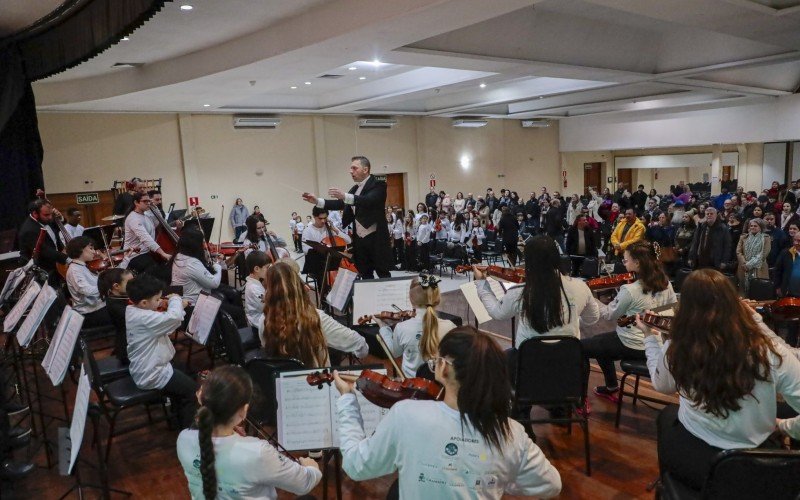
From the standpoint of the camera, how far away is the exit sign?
11867 millimetres

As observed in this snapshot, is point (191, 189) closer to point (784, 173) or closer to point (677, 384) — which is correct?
point (677, 384)

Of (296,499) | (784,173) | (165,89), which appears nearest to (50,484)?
(296,499)

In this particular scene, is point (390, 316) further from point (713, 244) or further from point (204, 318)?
point (713, 244)

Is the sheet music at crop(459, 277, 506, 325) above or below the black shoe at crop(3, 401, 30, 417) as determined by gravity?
above

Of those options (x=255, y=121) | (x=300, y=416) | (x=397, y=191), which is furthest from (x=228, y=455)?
(x=397, y=191)

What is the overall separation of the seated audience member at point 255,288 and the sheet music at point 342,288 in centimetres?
56

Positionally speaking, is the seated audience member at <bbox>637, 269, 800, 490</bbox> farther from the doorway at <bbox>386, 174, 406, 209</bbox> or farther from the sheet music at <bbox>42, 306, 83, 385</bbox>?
the doorway at <bbox>386, 174, 406, 209</bbox>

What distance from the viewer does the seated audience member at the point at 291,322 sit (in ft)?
9.86

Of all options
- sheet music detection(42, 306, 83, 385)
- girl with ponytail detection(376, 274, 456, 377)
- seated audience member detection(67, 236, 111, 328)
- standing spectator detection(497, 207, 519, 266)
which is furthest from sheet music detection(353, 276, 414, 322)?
standing spectator detection(497, 207, 519, 266)

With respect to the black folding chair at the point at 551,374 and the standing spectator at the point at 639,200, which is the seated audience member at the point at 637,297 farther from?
the standing spectator at the point at 639,200

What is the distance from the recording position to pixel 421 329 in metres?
3.13

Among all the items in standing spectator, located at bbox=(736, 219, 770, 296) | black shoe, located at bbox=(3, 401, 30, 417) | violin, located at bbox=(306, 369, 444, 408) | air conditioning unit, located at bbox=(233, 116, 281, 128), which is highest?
air conditioning unit, located at bbox=(233, 116, 281, 128)

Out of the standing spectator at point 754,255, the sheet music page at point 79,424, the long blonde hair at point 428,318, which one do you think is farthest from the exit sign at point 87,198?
the standing spectator at point 754,255

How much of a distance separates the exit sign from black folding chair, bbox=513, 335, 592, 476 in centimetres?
1169
